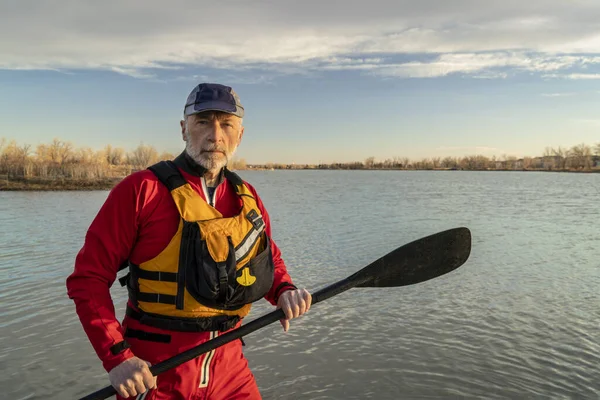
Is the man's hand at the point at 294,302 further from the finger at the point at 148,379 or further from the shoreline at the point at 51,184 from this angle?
the shoreline at the point at 51,184

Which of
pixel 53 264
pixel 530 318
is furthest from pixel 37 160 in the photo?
pixel 530 318

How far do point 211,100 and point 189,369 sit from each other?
128 cm

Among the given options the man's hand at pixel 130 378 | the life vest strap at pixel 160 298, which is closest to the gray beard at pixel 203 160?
the life vest strap at pixel 160 298

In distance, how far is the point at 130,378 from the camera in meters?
1.95

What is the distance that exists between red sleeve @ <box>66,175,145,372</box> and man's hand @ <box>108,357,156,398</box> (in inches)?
1.5

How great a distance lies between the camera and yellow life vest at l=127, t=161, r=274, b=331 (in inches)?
86.2

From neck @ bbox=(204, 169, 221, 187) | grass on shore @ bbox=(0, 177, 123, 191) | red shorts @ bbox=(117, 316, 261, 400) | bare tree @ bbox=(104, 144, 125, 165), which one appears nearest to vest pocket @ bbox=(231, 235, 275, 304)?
red shorts @ bbox=(117, 316, 261, 400)

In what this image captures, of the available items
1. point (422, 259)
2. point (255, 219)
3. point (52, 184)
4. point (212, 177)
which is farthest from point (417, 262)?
point (52, 184)

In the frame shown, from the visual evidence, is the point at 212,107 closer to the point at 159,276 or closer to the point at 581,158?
the point at 159,276

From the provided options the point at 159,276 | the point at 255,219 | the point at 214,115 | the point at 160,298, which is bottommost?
the point at 160,298

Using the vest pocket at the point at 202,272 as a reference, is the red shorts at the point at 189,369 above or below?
below

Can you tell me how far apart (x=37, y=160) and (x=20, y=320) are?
48.7 m

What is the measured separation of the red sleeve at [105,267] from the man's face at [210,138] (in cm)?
35

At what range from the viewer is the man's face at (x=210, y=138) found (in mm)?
2357
